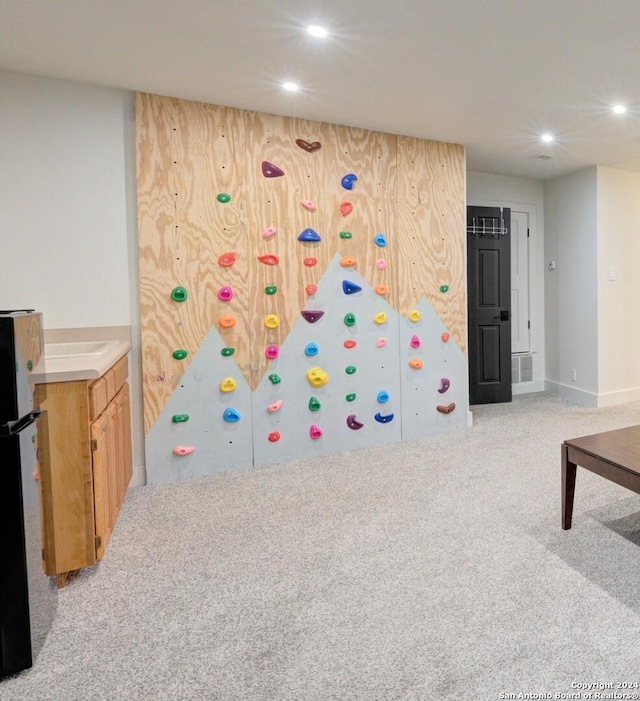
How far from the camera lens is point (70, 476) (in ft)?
5.72

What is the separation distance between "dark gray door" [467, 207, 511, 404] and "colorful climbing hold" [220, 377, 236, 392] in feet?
9.44

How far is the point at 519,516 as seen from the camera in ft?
7.50

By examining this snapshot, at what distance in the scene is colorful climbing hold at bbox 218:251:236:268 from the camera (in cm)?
294

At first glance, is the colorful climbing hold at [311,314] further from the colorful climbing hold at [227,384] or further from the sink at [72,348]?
the sink at [72,348]

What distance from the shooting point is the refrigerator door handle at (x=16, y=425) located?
1.31 metres

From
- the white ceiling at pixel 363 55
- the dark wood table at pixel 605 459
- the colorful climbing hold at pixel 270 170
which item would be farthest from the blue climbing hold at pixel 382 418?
the white ceiling at pixel 363 55

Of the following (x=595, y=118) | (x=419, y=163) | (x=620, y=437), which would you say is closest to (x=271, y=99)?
(x=419, y=163)

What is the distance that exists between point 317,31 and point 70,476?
7.69 feet

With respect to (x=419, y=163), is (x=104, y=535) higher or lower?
lower

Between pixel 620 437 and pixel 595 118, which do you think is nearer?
pixel 620 437

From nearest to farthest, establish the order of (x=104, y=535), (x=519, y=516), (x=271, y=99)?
(x=104, y=535), (x=519, y=516), (x=271, y=99)

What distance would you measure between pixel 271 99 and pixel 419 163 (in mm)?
1376

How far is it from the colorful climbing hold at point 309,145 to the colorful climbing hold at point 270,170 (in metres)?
0.26

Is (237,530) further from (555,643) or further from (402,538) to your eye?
(555,643)
